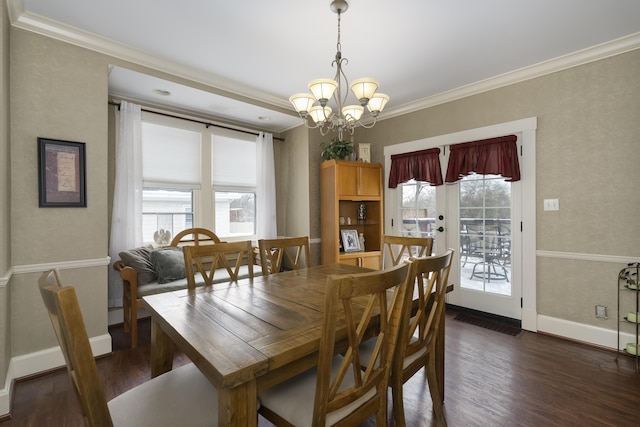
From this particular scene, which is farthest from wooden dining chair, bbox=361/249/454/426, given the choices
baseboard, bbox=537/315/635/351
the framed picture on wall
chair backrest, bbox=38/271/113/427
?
the framed picture on wall

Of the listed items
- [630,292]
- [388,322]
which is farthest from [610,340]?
[388,322]

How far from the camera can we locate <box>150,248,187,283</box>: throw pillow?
9.97 ft

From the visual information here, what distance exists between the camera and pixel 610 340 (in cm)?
264

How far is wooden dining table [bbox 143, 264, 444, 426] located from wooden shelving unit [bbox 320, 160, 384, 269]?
2028mm

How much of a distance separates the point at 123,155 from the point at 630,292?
5033mm

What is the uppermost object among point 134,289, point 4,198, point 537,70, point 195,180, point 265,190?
point 537,70

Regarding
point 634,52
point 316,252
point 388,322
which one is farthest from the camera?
point 316,252

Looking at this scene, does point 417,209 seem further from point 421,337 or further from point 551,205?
point 421,337

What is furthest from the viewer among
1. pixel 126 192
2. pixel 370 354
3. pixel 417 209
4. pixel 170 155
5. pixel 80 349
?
pixel 417 209

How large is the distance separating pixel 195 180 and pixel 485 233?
3.65 metres

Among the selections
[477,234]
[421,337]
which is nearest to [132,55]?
[421,337]

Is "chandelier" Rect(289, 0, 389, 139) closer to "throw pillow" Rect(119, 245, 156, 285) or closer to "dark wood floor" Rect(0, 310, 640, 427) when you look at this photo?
"dark wood floor" Rect(0, 310, 640, 427)

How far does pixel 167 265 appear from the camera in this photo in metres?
3.07

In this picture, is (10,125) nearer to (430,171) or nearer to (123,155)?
(123,155)
